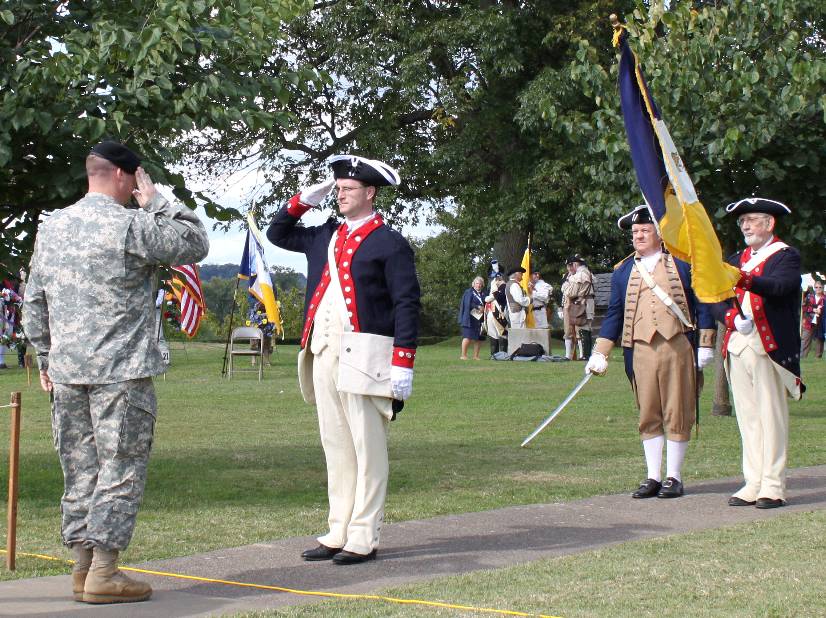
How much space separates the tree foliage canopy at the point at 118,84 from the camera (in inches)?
331

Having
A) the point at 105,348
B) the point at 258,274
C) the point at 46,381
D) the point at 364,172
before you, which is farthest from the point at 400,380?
the point at 258,274

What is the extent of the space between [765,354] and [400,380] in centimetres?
324

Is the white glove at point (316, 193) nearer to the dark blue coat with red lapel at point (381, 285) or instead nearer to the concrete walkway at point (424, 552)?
the dark blue coat with red lapel at point (381, 285)

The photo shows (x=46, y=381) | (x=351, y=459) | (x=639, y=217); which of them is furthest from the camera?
(x=639, y=217)

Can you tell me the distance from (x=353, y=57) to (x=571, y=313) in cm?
1003

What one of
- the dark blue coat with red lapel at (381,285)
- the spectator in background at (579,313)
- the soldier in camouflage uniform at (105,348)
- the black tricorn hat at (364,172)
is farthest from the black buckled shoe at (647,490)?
the spectator in background at (579,313)

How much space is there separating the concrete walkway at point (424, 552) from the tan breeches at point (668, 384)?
53 cm

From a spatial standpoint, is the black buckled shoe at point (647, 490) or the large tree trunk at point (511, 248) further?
the large tree trunk at point (511, 248)

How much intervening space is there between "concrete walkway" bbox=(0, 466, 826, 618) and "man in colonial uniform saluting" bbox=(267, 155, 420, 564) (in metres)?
0.28

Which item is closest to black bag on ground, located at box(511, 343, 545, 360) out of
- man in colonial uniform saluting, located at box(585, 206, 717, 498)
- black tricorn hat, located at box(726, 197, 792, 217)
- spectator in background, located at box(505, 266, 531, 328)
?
spectator in background, located at box(505, 266, 531, 328)

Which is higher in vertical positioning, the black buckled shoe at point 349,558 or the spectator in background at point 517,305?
the spectator in background at point 517,305

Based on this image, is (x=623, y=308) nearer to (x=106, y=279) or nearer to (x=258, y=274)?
(x=106, y=279)

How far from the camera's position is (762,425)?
29.6 ft

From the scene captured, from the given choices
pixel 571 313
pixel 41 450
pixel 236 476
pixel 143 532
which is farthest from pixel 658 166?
pixel 571 313
